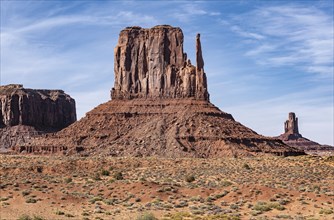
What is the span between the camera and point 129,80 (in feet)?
407

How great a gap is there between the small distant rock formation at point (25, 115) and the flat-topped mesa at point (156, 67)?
55.4 metres

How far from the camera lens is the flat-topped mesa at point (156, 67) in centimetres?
11475

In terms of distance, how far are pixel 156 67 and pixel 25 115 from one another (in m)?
76.3

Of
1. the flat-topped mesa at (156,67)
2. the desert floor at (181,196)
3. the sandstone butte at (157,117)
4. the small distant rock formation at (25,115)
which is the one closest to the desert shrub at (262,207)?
the desert floor at (181,196)

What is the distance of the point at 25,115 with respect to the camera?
7279 inches

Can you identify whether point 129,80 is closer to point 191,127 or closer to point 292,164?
point 191,127

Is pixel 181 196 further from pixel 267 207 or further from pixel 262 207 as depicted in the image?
pixel 267 207

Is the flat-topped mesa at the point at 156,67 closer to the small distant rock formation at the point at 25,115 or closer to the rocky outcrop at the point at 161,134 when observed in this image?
the rocky outcrop at the point at 161,134

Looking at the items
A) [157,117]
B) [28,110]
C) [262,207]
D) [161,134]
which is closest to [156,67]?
[157,117]

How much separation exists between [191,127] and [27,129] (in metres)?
90.7

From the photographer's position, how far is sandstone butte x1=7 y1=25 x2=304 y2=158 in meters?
96.4

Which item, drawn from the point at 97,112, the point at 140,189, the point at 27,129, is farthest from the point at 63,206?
the point at 27,129

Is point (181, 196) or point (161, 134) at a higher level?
point (161, 134)

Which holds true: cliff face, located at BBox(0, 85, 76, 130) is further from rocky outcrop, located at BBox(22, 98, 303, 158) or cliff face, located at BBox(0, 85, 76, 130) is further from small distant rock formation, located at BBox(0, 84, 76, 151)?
rocky outcrop, located at BBox(22, 98, 303, 158)
